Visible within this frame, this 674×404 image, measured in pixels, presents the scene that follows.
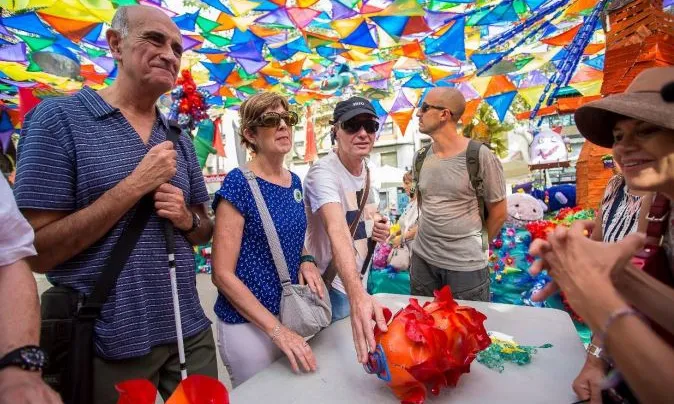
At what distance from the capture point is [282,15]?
5914 millimetres

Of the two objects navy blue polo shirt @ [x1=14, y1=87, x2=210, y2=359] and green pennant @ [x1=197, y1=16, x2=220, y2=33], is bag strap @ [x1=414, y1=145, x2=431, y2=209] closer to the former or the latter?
navy blue polo shirt @ [x1=14, y1=87, x2=210, y2=359]

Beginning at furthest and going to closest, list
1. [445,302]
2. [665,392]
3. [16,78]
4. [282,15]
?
1. [16,78]
2. [282,15]
3. [445,302]
4. [665,392]

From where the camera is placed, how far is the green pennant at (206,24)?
243 inches

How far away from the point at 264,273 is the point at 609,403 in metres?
1.29

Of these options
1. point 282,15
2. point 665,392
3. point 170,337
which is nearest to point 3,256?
point 170,337

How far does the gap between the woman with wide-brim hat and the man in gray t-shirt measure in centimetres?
173

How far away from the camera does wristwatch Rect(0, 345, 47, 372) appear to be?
800mm

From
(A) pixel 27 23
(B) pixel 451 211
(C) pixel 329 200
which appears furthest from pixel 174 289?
(A) pixel 27 23

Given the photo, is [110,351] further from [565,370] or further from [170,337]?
[565,370]

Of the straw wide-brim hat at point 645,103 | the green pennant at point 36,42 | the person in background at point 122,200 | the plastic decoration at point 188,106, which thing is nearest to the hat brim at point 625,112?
the straw wide-brim hat at point 645,103

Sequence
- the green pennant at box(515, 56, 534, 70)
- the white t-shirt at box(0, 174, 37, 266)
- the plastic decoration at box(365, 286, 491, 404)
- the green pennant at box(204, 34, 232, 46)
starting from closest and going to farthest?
the white t-shirt at box(0, 174, 37, 266), the plastic decoration at box(365, 286, 491, 404), the green pennant at box(204, 34, 232, 46), the green pennant at box(515, 56, 534, 70)

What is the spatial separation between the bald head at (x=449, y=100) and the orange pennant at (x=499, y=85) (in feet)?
19.9

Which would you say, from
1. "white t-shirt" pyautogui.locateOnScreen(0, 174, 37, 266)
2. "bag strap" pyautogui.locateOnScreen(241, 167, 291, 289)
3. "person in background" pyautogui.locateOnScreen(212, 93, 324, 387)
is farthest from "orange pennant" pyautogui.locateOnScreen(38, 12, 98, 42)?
"white t-shirt" pyautogui.locateOnScreen(0, 174, 37, 266)

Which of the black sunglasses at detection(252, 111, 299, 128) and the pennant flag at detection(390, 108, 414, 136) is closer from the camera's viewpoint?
the black sunglasses at detection(252, 111, 299, 128)
